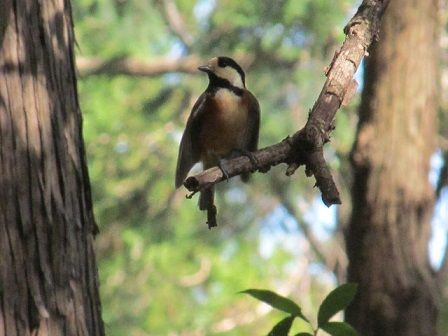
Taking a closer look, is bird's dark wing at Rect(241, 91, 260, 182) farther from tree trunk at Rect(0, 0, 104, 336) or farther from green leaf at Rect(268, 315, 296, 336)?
green leaf at Rect(268, 315, 296, 336)

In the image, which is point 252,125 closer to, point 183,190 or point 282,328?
point 282,328

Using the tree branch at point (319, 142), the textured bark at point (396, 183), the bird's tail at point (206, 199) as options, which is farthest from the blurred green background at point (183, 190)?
the tree branch at point (319, 142)

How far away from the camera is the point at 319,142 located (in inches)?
92.0

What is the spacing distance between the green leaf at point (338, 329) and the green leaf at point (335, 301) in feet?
0.05

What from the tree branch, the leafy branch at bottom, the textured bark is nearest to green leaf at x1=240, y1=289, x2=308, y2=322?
the leafy branch at bottom

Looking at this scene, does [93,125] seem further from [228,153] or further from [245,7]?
[228,153]

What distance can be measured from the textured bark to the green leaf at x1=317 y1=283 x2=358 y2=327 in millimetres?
1962

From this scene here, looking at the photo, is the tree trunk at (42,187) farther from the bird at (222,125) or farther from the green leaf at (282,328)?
the bird at (222,125)

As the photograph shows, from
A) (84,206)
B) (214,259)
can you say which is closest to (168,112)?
(214,259)

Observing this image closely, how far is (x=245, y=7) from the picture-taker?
9.96 metres

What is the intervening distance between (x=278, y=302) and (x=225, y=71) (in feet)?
7.16

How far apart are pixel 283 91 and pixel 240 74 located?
616cm

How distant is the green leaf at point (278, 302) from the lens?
7.64 feet

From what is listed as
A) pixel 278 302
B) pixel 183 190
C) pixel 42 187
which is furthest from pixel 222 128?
pixel 183 190
